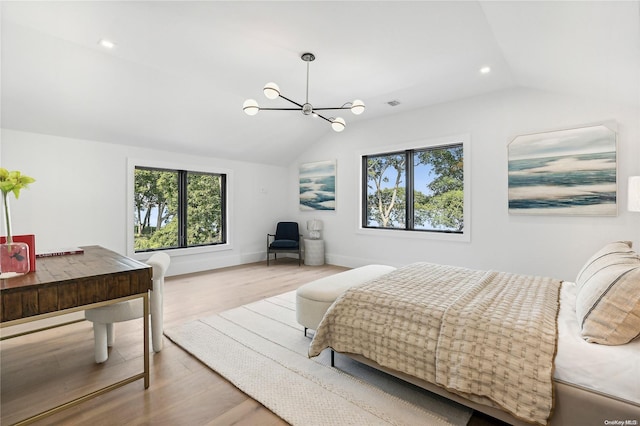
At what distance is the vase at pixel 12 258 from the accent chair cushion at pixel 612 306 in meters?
3.08

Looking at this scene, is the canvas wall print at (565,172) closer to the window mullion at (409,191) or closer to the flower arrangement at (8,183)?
the window mullion at (409,191)

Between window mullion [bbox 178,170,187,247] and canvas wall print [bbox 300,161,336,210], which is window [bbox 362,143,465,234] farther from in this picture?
window mullion [bbox 178,170,187,247]

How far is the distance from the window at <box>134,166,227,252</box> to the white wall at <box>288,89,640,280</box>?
2.71 metres

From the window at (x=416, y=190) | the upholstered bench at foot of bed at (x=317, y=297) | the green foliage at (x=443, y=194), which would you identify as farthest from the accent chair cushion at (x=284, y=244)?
the upholstered bench at foot of bed at (x=317, y=297)

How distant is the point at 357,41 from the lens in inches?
112

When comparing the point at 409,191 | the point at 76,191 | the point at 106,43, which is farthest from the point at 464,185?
the point at 76,191

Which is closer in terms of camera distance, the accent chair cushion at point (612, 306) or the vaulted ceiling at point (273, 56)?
the accent chair cushion at point (612, 306)

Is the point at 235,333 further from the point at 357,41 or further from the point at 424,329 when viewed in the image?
the point at 357,41

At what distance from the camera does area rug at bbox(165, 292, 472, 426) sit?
170 centimetres

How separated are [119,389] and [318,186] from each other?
4.83 metres

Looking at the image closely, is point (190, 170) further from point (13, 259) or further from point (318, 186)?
point (13, 259)

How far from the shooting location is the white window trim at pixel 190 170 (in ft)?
14.8

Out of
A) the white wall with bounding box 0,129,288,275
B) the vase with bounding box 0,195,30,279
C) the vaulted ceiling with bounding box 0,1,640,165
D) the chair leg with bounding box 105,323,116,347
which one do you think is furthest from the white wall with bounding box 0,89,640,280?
the vase with bounding box 0,195,30,279

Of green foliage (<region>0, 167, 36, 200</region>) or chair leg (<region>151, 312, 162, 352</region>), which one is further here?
chair leg (<region>151, 312, 162, 352</region>)
